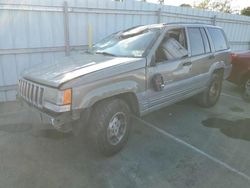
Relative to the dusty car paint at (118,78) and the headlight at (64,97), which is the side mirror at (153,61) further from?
the headlight at (64,97)

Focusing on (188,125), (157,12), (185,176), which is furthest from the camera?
(157,12)

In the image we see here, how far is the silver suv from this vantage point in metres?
2.85

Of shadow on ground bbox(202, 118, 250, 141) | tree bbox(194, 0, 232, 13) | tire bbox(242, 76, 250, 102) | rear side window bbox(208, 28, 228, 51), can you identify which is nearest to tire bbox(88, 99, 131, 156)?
shadow on ground bbox(202, 118, 250, 141)

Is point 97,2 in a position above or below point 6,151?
above

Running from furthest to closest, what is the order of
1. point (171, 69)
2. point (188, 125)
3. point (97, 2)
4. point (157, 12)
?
point (157, 12) < point (97, 2) < point (188, 125) < point (171, 69)

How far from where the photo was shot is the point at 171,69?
3.91 meters

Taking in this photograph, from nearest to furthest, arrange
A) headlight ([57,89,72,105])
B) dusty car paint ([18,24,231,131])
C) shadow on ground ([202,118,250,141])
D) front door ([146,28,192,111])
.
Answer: headlight ([57,89,72,105]) < dusty car paint ([18,24,231,131]) < front door ([146,28,192,111]) < shadow on ground ([202,118,250,141])

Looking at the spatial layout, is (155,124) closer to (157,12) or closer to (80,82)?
(80,82)

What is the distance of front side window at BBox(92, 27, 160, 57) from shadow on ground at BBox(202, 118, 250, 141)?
2114 mm

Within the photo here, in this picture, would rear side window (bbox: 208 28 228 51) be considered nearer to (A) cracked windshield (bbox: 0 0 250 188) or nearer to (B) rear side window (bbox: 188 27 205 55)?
(A) cracked windshield (bbox: 0 0 250 188)

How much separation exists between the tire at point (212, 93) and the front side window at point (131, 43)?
2.17 metres

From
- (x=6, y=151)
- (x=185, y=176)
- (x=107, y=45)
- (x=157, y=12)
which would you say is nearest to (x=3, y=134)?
(x=6, y=151)

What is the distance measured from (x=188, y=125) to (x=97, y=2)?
407cm

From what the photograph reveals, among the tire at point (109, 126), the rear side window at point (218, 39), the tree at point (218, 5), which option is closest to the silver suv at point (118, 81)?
the tire at point (109, 126)
